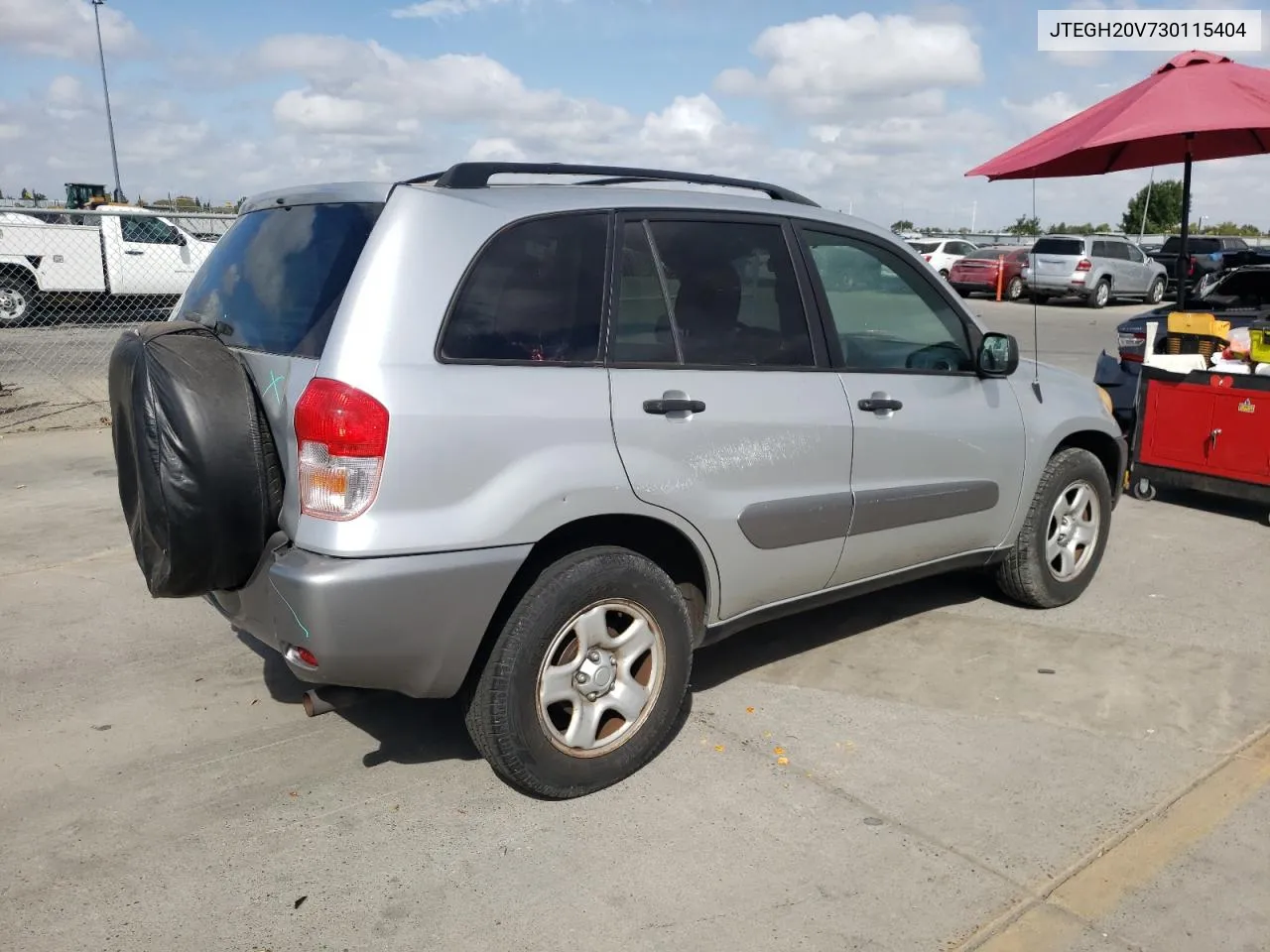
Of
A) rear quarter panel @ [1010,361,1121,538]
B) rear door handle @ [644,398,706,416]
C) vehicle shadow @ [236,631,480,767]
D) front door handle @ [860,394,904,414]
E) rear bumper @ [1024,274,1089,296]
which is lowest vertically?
vehicle shadow @ [236,631,480,767]

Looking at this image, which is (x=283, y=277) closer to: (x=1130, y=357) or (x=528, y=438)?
(x=528, y=438)

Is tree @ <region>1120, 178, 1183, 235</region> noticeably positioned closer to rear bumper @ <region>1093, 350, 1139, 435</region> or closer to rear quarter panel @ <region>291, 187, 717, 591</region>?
rear bumper @ <region>1093, 350, 1139, 435</region>

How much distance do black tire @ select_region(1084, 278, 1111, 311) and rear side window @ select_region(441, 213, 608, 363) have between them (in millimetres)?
25433

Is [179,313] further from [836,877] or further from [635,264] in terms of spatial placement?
[836,877]

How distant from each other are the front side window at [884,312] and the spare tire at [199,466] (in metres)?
2.07

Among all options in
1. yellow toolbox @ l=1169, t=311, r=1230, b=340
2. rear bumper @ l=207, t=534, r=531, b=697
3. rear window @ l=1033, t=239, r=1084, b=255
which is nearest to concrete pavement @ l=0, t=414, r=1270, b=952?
rear bumper @ l=207, t=534, r=531, b=697

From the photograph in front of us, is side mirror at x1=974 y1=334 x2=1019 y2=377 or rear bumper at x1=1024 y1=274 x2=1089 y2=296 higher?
rear bumper at x1=1024 y1=274 x2=1089 y2=296

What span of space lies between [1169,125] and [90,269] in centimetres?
1547

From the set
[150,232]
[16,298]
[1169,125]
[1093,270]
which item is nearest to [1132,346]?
[1169,125]

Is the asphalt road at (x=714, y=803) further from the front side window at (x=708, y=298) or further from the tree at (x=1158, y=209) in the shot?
the tree at (x=1158, y=209)

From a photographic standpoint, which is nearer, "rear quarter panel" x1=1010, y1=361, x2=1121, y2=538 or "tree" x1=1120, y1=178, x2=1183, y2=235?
"rear quarter panel" x1=1010, y1=361, x2=1121, y2=538

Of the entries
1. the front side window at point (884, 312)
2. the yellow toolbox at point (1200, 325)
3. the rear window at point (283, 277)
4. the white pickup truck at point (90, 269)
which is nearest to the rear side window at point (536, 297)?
the rear window at point (283, 277)

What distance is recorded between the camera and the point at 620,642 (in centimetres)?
340

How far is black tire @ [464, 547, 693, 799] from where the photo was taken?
3148mm
